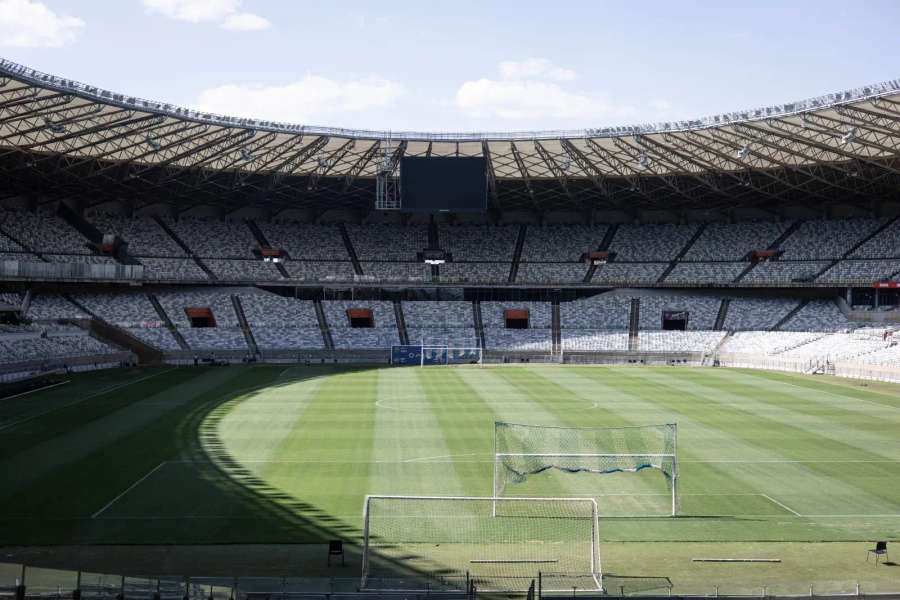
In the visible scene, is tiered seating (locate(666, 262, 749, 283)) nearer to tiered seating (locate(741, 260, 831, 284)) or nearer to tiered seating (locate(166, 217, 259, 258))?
tiered seating (locate(741, 260, 831, 284))

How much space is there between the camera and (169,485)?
82.2 ft

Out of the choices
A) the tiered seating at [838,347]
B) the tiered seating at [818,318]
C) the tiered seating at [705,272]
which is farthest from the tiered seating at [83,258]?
the tiered seating at [818,318]

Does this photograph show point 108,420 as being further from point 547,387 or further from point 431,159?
point 431,159

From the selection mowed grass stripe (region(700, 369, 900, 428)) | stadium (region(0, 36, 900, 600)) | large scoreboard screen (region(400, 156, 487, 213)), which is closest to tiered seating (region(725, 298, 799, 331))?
stadium (region(0, 36, 900, 600))

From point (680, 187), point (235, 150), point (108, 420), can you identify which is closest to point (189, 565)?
point (108, 420)

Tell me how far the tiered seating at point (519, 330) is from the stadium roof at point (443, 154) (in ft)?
32.9

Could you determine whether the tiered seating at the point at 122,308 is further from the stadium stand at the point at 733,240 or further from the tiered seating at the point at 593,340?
the stadium stand at the point at 733,240

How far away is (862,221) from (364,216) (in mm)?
46403

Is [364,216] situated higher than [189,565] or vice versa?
[364,216]

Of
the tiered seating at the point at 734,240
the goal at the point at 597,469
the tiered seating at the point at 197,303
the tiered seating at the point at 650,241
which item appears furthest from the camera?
the tiered seating at the point at 650,241

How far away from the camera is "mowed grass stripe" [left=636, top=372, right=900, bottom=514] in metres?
25.3

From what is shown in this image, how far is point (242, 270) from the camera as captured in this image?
74.1 m

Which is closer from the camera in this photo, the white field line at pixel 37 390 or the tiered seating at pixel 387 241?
the white field line at pixel 37 390

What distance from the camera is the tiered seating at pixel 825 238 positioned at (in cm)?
7206
